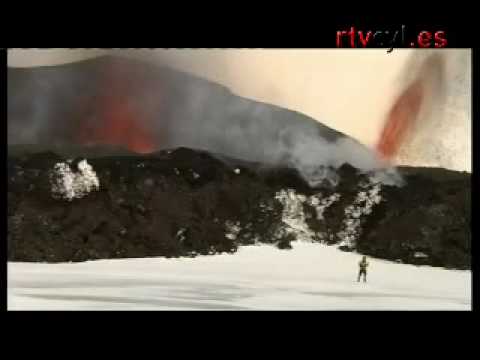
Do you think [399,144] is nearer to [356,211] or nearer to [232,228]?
[356,211]

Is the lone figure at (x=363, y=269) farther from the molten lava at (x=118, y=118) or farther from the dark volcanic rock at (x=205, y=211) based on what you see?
the molten lava at (x=118, y=118)

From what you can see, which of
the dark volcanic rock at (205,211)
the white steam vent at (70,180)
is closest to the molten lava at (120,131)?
the dark volcanic rock at (205,211)

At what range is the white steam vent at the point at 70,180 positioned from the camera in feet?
18.3

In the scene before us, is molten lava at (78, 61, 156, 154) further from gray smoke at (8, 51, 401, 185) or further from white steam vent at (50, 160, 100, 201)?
white steam vent at (50, 160, 100, 201)

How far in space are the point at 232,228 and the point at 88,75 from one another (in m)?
1.99

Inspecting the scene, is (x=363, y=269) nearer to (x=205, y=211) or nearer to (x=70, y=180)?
(x=205, y=211)

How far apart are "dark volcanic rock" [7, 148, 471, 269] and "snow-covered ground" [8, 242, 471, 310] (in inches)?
4.5

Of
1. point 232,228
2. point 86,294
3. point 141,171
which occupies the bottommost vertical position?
point 86,294

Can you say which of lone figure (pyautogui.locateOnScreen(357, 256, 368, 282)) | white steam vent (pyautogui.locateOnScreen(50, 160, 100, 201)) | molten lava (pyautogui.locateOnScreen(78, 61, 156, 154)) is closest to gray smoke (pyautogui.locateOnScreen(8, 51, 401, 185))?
molten lava (pyautogui.locateOnScreen(78, 61, 156, 154))

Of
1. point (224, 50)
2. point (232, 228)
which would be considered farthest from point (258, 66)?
point (232, 228)

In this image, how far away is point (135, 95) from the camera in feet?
18.3

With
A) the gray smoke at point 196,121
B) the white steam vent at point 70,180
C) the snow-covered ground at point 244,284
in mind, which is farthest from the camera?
the white steam vent at point 70,180

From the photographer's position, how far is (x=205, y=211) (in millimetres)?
5652

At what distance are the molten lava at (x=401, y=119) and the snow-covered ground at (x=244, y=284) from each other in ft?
3.64
